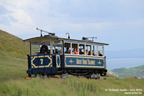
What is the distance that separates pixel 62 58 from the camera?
18078mm

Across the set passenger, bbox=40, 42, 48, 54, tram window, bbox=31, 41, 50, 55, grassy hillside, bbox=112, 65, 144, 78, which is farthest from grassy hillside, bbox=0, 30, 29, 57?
grassy hillside, bbox=112, 65, 144, 78

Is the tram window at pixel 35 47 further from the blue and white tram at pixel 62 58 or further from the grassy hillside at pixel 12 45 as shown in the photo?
the grassy hillside at pixel 12 45

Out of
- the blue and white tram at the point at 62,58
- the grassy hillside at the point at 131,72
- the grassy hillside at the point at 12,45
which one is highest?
the grassy hillside at the point at 12,45

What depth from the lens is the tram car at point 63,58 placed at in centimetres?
1758

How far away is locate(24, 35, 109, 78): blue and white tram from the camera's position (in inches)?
691

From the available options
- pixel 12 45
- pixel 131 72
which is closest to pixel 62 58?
pixel 12 45

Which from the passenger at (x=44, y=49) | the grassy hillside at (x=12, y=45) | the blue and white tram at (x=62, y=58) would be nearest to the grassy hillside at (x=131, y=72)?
the grassy hillside at (x=12, y=45)

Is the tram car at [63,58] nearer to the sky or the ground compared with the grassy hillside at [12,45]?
nearer to the ground

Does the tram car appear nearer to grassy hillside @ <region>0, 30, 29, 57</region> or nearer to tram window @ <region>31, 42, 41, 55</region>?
tram window @ <region>31, 42, 41, 55</region>

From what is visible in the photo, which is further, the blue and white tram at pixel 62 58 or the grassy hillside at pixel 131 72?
the grassy hillside at pixel 131 72

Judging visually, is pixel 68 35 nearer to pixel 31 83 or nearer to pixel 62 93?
pixel 31 83

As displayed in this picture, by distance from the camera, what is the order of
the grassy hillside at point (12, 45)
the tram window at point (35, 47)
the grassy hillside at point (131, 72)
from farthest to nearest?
the grassy hillside at point (131, 72), the grassy hillside at point (12, 45), the tram window at point (35, 47)

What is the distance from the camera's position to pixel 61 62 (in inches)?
717

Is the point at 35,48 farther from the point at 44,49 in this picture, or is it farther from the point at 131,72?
the point at 131,72
